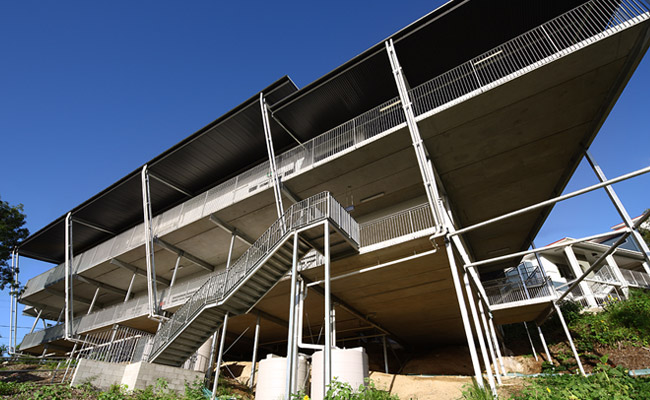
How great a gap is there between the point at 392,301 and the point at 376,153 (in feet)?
20.6

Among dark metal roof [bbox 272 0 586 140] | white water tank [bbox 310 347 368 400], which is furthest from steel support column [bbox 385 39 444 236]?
white water tank [bbox 310 347 368 400]

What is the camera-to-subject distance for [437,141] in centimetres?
1105

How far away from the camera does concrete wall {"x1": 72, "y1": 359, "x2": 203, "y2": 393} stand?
9453 mm

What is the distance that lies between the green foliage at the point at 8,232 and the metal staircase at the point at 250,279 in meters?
11.5

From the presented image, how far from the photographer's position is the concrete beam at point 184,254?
17594 millimetres

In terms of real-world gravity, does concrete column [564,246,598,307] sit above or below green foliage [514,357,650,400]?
above

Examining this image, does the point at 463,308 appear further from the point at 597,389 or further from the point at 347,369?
the point at 347,369

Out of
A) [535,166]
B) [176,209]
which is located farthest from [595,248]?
[176,209]

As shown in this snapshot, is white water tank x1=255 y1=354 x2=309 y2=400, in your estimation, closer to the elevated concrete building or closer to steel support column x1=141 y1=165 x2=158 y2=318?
the elevated concrete building

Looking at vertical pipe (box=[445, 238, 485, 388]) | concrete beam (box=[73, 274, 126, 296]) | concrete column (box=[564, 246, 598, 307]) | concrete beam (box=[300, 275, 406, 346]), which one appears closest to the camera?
vertical pipe (box=[445, 238, 485, 388])

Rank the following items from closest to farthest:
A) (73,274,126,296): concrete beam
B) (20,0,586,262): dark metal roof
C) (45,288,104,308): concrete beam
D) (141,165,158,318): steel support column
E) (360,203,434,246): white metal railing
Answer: (20,0,586,262): dark metal roof
(360,203,434,246): white metal railing
(141,165,158,318): steel support column
(73,274,126,296): concrete beam
(45,288,104,308): concrete beam

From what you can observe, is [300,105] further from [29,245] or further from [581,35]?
[29,245]

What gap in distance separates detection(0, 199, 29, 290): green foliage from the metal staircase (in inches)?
452

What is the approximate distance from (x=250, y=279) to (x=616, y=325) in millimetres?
16600
